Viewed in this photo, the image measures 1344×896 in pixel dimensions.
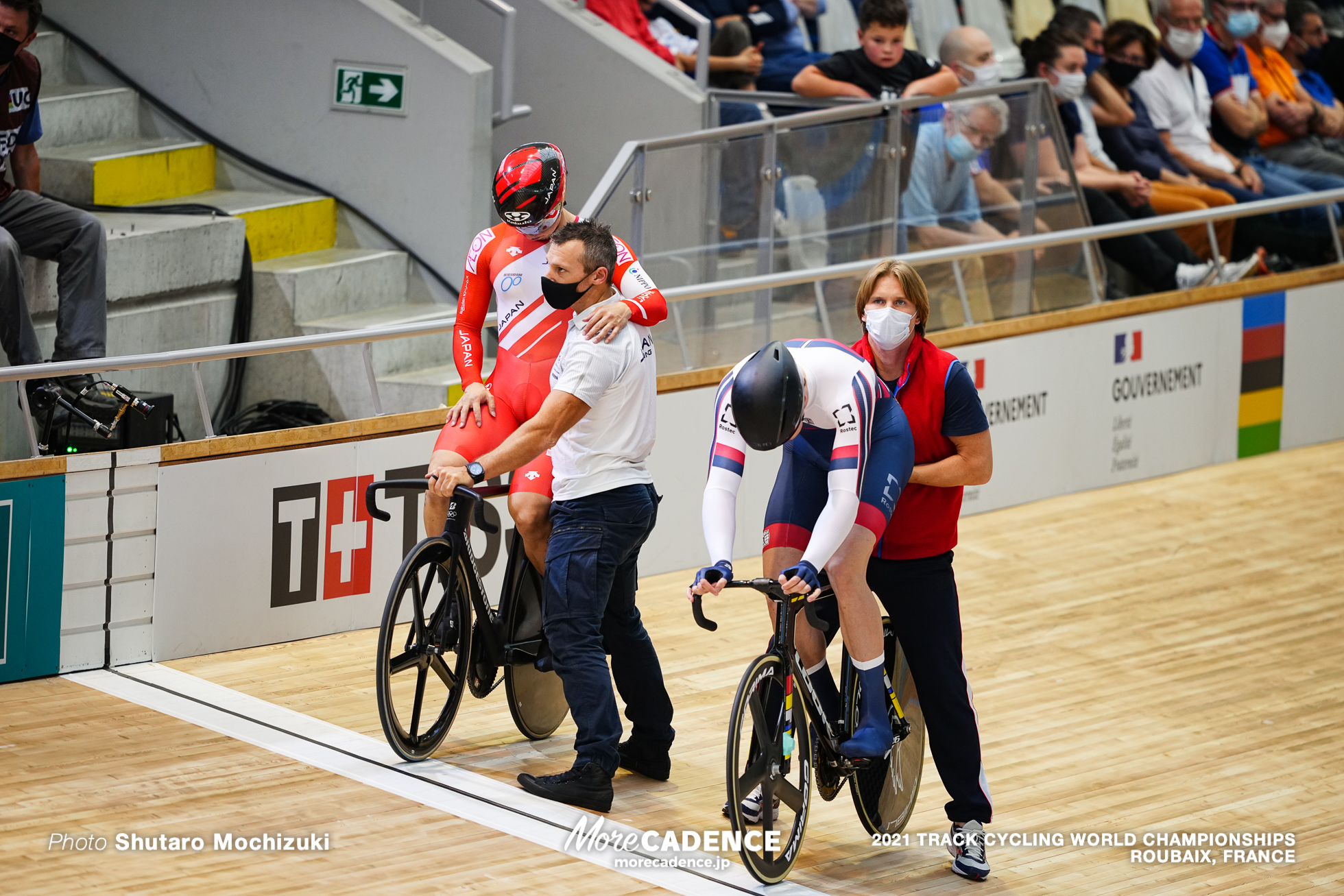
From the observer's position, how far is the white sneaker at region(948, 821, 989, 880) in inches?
174

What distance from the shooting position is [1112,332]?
9.00 meters

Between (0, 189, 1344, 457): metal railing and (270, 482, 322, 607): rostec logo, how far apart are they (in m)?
0.38

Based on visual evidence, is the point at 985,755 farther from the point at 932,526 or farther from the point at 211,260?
the point at 211,260

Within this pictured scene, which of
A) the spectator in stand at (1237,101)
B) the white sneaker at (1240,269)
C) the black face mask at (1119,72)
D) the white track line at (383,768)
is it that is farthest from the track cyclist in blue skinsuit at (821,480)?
the spectator in stand at (1237,101)

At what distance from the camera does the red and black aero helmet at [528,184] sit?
5.13m

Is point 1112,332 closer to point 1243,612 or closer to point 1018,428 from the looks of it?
point 1018,428

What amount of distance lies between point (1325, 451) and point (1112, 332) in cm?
187

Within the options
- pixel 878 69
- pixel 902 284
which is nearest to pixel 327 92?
pixel 878 69

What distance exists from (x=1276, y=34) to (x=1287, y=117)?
965 mm

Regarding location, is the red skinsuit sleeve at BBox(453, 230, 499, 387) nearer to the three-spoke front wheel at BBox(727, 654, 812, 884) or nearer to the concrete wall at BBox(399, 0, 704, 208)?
the three-spoke front wheel at BBox(727, 654, 812, 884)

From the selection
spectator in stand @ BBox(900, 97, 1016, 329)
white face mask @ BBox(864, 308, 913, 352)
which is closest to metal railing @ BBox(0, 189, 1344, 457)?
spectator in stand @ BBox(900, 97, 1016, 329)


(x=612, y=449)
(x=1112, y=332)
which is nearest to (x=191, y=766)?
(x=612, y=449)

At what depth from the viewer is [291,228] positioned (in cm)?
888

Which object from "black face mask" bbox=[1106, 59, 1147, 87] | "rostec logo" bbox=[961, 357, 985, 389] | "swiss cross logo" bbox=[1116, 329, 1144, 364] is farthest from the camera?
"black face mask" bbox=[1106, 59, 1147, 87]
